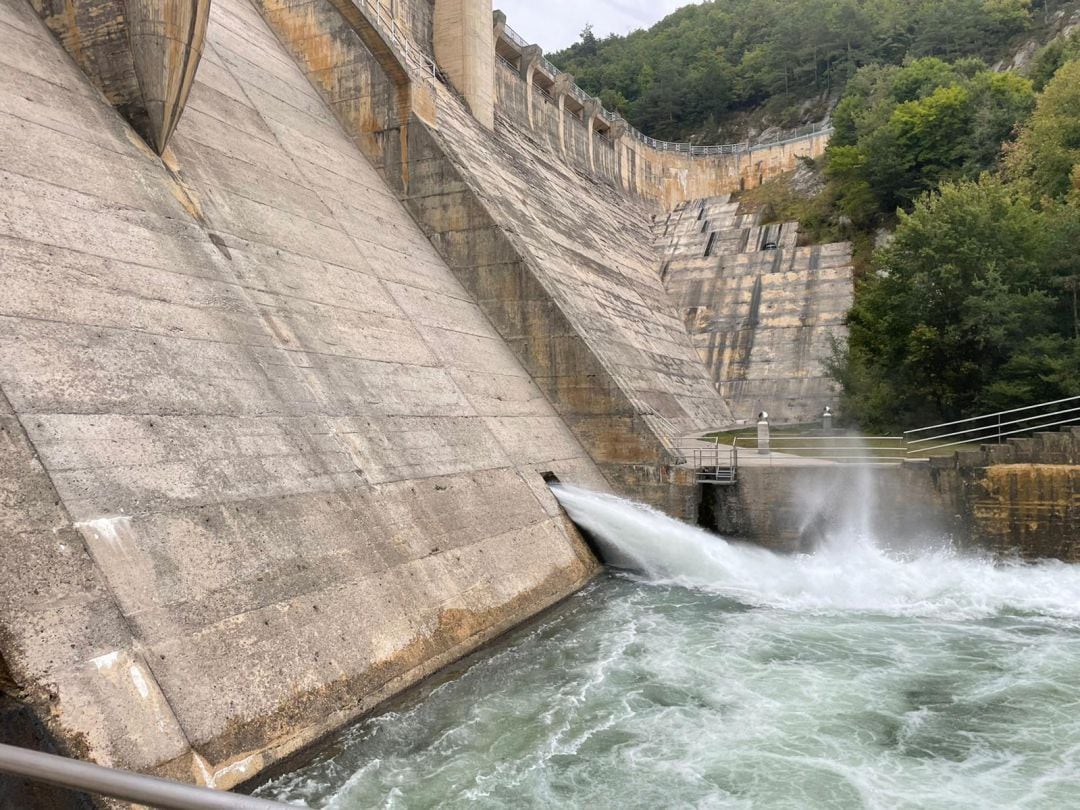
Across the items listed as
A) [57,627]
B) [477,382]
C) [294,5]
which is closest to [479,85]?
[294,5]

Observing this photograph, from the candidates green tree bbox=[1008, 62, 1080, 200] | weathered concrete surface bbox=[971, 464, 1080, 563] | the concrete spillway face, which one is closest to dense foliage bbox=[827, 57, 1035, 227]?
green tree bbox=[1008, 62, 1080, 200]

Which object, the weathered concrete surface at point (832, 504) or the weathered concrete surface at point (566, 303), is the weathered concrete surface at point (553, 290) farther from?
the weathered concrete surface at point (832, 504)

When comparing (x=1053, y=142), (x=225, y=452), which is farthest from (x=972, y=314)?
(x=225, y=452)

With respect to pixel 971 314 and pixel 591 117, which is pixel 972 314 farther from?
pixel 591 117

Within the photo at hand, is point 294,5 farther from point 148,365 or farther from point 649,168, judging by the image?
point 649,168

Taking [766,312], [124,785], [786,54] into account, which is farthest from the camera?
[786,54]

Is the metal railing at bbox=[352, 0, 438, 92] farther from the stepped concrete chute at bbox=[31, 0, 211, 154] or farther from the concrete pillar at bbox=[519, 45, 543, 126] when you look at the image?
the stepped concrete chute at bbox=[31, 0, 211, 154]
